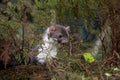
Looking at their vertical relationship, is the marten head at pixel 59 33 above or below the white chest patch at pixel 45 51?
above

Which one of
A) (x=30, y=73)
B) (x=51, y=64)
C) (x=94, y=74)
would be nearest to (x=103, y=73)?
(x=94, y=74)

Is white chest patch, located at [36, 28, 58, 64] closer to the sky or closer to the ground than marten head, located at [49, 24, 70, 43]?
closer to the ground

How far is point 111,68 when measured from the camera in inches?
144

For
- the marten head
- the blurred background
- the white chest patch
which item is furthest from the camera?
the marten head

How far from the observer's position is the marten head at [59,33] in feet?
14.5

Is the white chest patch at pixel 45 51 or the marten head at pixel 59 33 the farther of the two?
the marten head at pixel 59 33

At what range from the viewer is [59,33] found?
4582mm

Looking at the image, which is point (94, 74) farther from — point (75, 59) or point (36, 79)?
point (36, 79)

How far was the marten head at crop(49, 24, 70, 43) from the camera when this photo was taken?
4418 mm

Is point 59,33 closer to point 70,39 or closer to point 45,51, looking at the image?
point 70,39

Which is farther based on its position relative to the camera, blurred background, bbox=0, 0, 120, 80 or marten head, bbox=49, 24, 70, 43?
marten head, bbox=49, 24, 70, 43

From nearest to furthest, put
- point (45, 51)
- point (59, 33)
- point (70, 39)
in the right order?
point (45, 51) < point (70, 39) < point (59, 33)

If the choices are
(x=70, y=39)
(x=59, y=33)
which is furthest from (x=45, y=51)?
(x=59, y=33)

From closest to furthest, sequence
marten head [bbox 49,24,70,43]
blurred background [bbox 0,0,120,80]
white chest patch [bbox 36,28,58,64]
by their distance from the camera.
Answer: blurred background [bbox 0,0,120,80] → white chest patch [bbox 36,28,58,64] → marten head [bbox 49,24,70,43]
